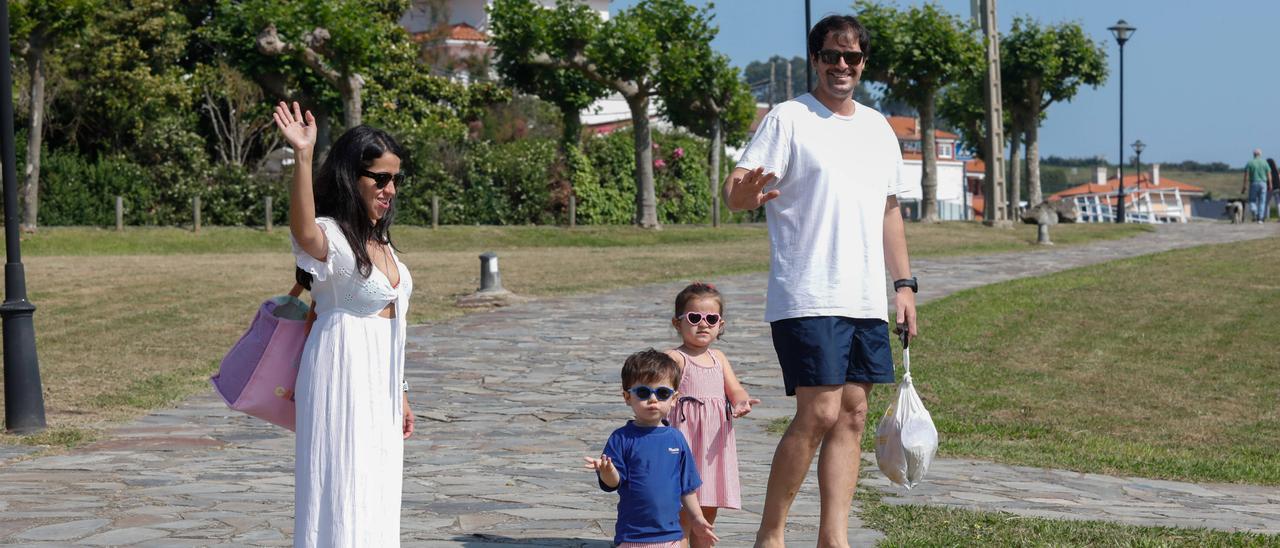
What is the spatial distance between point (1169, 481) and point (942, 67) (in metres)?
31.3

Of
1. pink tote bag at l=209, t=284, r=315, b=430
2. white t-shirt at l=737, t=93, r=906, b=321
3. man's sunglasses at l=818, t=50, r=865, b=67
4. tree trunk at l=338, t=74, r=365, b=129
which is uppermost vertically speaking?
tree trunk at l=338, t=74, r=365, b=129

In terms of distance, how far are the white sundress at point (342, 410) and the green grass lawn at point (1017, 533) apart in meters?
2.19

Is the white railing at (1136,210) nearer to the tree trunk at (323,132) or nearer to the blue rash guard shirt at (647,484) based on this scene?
the tree trunk at (323,132)

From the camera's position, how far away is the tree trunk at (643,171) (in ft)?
120

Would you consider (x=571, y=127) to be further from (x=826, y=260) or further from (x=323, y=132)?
(x=826, y=260)

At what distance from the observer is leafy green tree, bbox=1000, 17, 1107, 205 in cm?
4462

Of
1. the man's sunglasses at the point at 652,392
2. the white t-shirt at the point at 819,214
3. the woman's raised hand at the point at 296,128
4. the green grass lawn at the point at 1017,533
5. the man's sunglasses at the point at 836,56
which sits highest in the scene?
the man's sunglasses at the point at 836,56

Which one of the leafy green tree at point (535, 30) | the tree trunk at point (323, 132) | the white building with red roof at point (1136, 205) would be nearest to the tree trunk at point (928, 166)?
the white building with red roof at point (1136, 205)

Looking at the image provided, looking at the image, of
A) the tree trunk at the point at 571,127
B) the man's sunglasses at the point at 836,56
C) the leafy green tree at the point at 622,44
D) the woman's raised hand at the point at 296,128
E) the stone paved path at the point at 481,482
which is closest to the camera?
the woman's raised hand at the point at 296,128

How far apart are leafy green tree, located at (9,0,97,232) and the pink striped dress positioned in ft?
87.1

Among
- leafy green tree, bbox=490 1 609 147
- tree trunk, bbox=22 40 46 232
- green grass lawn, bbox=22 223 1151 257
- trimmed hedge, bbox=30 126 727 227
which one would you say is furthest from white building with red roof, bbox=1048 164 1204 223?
tree trunk, bbox=22 40 46 232

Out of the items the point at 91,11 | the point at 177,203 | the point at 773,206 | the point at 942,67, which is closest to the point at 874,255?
the point at 773,206

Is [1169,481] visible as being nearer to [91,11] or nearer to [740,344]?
[740,344]

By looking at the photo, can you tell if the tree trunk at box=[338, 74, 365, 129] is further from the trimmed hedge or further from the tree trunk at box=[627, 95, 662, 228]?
the tree trunk at box=[627, 95, 662, 228]
